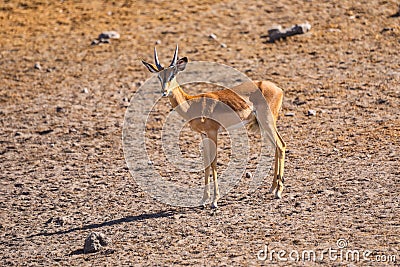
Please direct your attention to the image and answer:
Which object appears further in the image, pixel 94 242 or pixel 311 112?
pixel 311 112

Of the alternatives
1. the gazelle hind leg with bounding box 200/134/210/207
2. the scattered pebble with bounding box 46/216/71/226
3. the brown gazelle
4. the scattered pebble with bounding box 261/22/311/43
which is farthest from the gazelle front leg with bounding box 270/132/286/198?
the scattered pebble with bounding box 261/22/311/43

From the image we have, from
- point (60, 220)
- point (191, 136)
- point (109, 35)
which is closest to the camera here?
point (60, 220)


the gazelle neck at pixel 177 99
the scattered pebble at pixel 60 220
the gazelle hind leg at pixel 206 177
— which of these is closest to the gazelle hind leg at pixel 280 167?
the gazelle hind leg at pixel 206 177

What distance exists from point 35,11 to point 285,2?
5833 mm

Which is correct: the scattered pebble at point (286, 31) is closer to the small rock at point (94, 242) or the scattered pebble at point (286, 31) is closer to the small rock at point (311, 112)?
the small rock at point (311, 112)

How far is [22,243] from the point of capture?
940 centimetres

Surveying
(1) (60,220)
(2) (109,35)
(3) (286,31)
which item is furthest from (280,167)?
(2) (109,35)

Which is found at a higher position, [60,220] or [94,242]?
[94,242]

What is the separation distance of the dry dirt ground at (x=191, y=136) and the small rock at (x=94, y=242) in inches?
2.9

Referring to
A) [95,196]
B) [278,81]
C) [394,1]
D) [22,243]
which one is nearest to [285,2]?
[394,1]

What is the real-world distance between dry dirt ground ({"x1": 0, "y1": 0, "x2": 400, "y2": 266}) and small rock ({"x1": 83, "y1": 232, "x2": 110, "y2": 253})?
7 centimetres

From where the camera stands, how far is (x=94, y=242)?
28.9ft

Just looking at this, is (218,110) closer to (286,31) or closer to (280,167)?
(280,167)

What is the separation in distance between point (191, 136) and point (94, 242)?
4122mm
